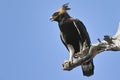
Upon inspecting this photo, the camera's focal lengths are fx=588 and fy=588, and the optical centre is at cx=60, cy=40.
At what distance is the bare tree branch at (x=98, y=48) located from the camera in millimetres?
12086

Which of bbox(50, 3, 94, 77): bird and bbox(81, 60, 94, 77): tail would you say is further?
bbox(50, 3, 94, 77): bird

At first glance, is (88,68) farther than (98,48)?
Yes

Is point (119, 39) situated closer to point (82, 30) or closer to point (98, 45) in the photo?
point (98, 45)

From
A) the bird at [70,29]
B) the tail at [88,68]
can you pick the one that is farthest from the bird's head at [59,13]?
the tail at [88,68]

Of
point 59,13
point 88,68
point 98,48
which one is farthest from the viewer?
point 59,13

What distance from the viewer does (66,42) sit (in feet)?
48.4

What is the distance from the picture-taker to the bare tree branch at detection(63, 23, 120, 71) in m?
12.1

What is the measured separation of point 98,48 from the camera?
41.0ft

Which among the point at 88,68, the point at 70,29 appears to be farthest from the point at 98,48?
the point at 70,29

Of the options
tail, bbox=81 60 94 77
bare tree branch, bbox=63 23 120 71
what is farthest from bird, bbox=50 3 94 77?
bare tree branch, bbox=63 23 120 71

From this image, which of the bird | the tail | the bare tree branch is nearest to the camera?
the bare tree branch

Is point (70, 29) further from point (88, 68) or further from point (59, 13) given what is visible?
point (88, 68)

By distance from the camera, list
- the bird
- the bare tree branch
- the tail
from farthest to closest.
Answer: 1. the bird
2. the tail
3. the bare tree branch

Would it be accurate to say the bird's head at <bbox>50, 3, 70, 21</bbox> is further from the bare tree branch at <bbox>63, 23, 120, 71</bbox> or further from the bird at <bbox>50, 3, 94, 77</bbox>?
the bare tree branch at <bbox>63, 23, 120, 71</bbox>
